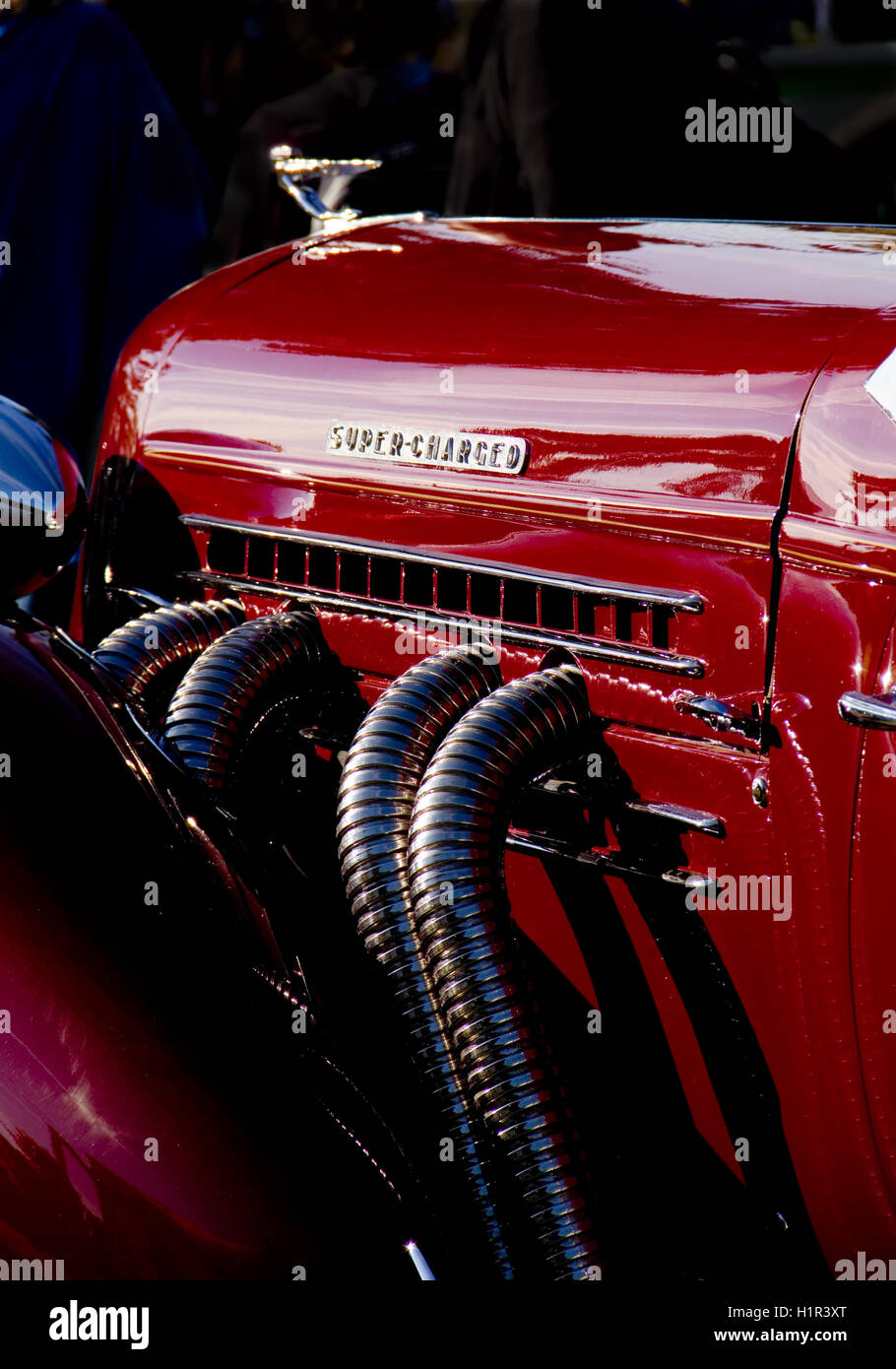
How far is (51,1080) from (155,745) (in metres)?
0.45

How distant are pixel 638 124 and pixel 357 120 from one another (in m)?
1.28

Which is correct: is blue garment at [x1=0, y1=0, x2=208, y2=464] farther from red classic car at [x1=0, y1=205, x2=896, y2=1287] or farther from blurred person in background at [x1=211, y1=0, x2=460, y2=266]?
red classic car at [x1=0, y1=205, x2=896, y2=1287]

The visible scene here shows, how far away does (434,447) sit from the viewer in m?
1.67

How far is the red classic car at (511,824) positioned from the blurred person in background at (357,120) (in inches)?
94.0

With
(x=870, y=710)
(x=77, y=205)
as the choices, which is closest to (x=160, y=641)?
(x=870, y=710)

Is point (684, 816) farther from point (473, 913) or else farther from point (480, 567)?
point (480, 567)

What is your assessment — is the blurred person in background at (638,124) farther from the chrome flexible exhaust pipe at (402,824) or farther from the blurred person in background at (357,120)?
the chrome flexible exhaust pipe at (402,824)

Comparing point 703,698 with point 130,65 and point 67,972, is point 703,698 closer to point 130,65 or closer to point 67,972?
point 67,972

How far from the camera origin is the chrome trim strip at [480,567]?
1.47m

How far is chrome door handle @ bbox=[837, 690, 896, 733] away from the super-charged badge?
487 mm

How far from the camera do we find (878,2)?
660 centimetres

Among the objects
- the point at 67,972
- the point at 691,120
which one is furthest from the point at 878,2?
the point at 67,972

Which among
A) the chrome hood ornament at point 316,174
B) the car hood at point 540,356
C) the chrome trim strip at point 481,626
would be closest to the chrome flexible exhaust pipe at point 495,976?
the chrome trim strip at point 481,626

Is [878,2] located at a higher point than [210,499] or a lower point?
higher
